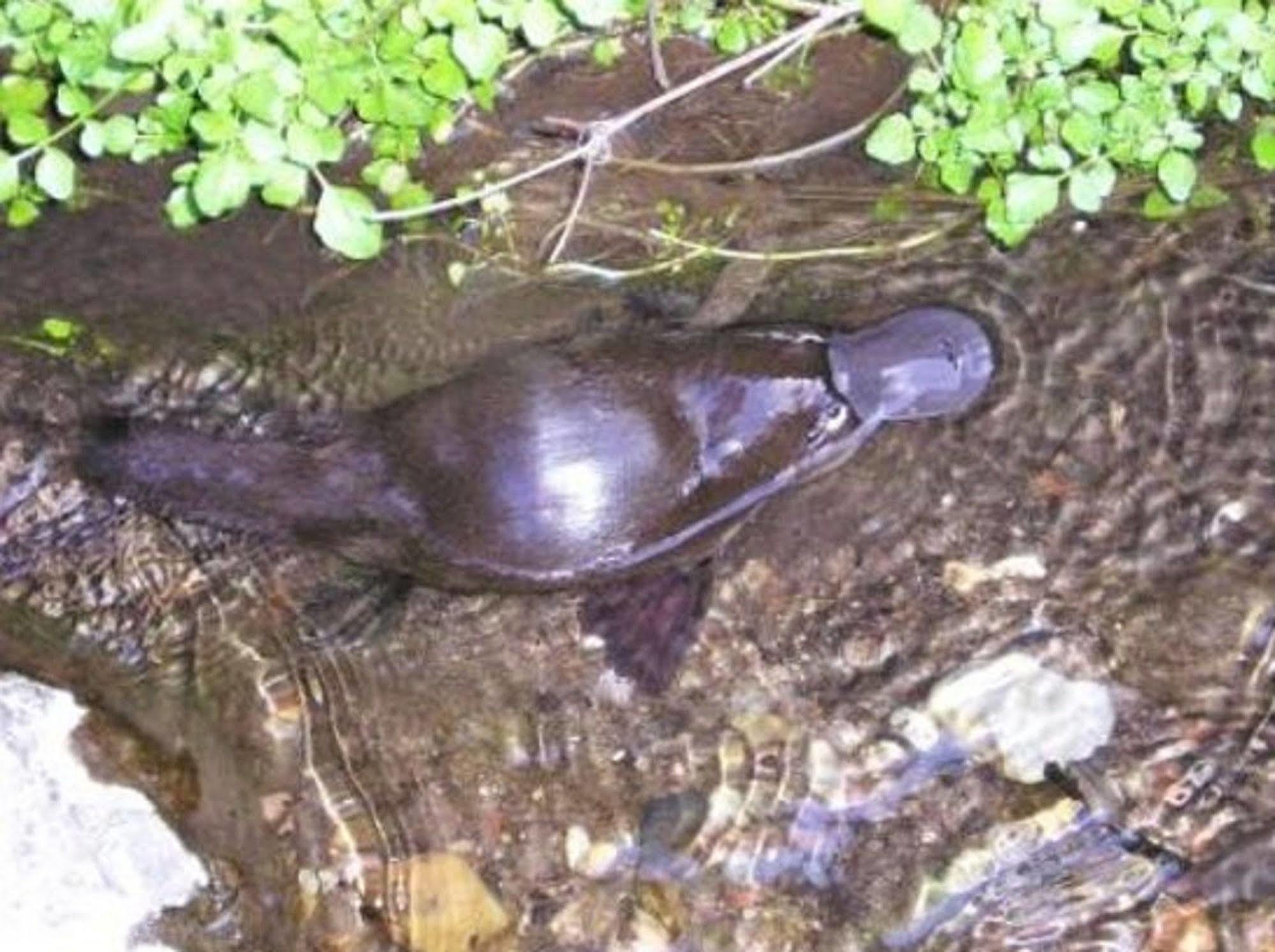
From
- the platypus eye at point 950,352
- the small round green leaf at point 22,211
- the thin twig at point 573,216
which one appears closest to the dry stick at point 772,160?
the thin twig at point 573,216

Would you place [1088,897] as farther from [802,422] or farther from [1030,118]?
[1030,118]

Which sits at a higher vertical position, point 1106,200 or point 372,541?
point 1106,200

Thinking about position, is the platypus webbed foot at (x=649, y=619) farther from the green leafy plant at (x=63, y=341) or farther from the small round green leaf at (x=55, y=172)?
the small round green leaf at (x=55, y=172)

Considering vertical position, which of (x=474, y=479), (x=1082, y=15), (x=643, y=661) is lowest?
(x=643, y=661)

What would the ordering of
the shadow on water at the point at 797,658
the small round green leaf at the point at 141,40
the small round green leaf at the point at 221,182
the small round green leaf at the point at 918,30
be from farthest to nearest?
the shadow on water at the point at 797,658 → the small round green leaf at the point at 918,30 → the small round green leaf at the point at 221,182 → the small round green leaf at the point at 141,40

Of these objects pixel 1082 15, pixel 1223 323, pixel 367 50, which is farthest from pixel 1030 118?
pixel 367 50

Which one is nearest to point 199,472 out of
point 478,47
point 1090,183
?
point 478,47

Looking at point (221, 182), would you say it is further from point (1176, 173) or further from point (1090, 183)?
point (1176, 173)
